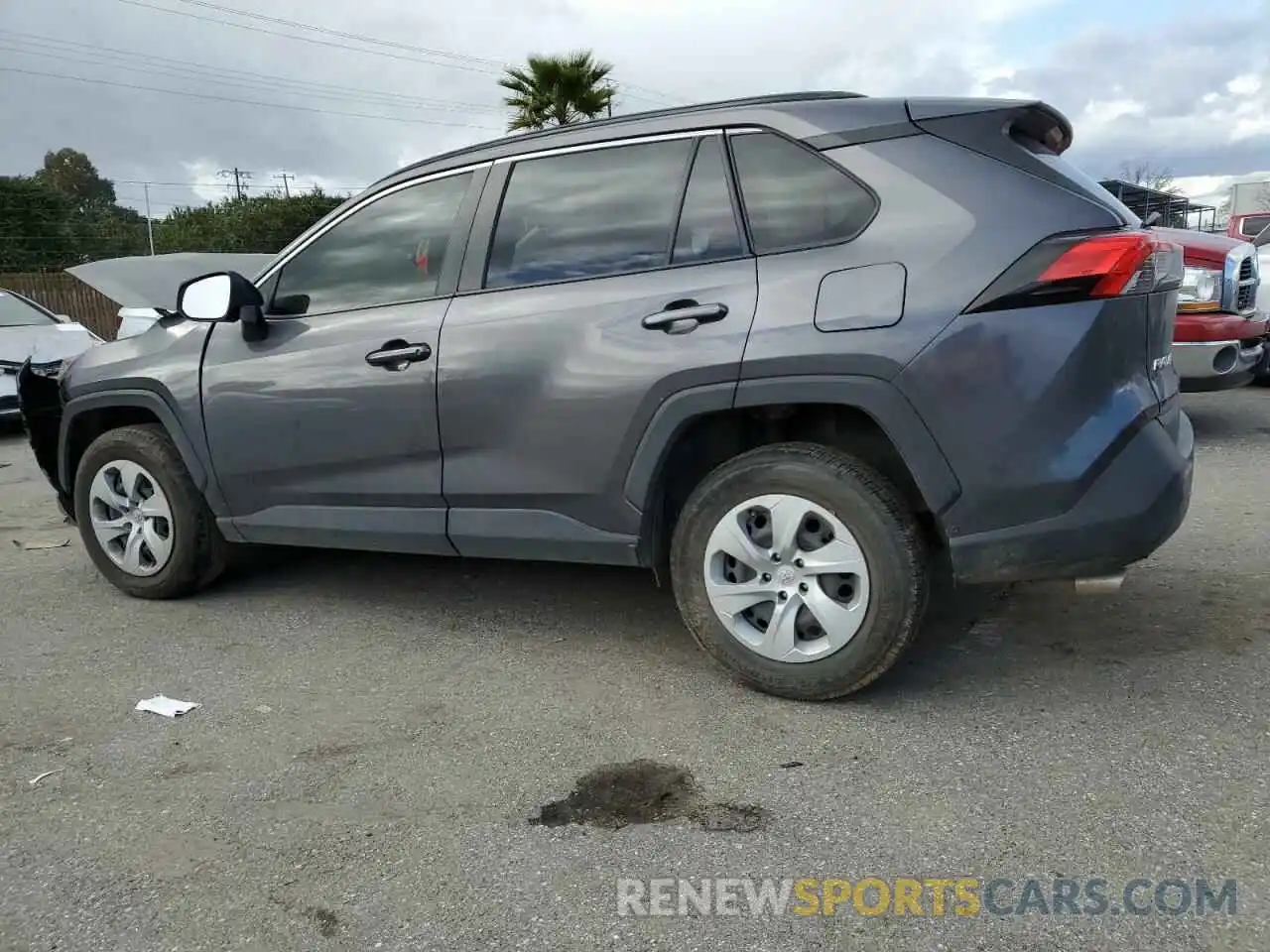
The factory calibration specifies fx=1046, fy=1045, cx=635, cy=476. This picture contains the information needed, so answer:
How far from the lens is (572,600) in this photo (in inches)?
173

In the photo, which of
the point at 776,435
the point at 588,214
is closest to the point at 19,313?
the point at 588,214

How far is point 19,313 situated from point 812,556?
36.1 ft

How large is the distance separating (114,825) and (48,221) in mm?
59461

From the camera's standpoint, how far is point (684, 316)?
3.22 metres

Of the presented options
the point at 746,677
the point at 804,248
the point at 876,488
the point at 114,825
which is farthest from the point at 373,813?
the point at 804,248

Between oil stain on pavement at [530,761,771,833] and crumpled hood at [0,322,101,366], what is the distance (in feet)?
29.6

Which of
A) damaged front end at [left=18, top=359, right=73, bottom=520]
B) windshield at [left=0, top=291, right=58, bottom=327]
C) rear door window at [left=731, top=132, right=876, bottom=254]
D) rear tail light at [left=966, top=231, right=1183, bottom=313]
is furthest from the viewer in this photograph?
windshield at [left=0, top=291, right=58, bottom=327]

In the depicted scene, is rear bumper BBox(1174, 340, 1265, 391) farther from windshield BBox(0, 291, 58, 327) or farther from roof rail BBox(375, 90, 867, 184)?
windshield BBox(0, 291, 58, 327)

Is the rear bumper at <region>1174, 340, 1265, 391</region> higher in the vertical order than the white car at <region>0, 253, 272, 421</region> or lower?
lower

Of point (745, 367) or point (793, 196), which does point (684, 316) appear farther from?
point (793, 196)

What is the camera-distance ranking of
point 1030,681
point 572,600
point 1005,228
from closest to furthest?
point 1005,228 → point 1030,681 → point 572,600

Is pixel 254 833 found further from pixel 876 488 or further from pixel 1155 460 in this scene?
pixel 1155 460

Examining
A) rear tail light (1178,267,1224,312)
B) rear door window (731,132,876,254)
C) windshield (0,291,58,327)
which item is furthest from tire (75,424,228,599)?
windshield (0,291,58,327)

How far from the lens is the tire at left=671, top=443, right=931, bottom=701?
3055mm
